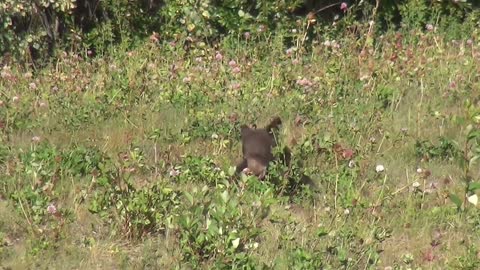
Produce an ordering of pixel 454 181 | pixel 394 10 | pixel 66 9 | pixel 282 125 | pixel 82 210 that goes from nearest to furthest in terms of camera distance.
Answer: pixel 82 210 → pixel 454 181 → pixel 282 125 → pixel 66 9 → pixel 394 10

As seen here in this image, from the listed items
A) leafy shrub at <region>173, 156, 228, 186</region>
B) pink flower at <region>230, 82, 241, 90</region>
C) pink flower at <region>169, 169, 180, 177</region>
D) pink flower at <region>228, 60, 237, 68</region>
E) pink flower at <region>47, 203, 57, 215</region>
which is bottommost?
pink flower at <region>228, 60, 237, 68</region>

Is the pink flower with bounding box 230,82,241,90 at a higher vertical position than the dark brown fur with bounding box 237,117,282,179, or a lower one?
lower

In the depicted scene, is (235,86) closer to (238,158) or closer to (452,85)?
(238,158)

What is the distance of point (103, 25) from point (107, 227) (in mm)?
4253

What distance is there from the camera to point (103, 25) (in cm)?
888

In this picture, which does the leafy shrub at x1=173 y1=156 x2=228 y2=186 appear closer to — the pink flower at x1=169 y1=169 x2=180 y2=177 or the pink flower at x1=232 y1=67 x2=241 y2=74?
the pink flower at x1=169 y1=169 x2=180 y2=177

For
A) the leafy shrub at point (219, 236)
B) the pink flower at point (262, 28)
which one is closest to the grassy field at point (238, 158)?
the leafy shrub at point (219, 236)

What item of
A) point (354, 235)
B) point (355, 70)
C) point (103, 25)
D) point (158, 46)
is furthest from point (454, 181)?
point (103, 25)

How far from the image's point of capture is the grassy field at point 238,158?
4.76 metres

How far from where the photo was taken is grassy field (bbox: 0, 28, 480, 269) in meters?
4.76

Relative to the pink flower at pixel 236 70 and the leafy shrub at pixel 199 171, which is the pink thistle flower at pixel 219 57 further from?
the leafy shrub at pixel 199 171

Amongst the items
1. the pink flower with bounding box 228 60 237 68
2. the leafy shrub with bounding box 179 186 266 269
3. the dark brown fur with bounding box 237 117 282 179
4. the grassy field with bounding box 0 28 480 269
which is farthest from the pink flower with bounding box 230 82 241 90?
the leafy shrub with bounding box 179 186 266 269

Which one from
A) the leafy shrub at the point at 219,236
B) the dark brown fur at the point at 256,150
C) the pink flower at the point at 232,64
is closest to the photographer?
the leafy shrub at the point at 219,236

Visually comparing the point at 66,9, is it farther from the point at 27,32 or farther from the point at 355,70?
the point at 355,70
